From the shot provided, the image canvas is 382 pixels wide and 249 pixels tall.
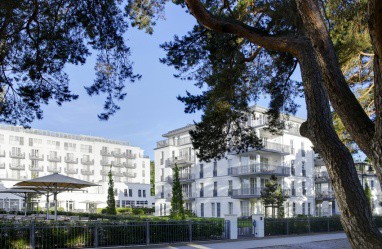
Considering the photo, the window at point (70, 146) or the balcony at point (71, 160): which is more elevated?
the window at point (70, 146)

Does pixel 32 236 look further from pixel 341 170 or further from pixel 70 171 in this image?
pixel 70 171

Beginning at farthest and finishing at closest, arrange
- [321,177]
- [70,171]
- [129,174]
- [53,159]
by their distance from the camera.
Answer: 1. [129,174]
2. [70,171]
3. [53,159]
4. [321,177]

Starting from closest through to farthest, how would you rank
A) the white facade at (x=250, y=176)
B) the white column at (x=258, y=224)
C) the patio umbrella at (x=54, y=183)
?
the patio umbrella at (x=54, y=183) < the white column at (x=258, y=224) < the white facade at (x=250, y=176)

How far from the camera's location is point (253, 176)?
50031 millimetres

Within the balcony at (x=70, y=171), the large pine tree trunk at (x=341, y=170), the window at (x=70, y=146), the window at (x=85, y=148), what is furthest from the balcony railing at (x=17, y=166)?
the large pine tree trunk at (x=341, y=170)

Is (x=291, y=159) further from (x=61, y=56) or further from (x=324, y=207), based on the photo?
(x=61, y=56)

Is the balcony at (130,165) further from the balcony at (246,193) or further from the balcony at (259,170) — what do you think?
the balcony at (246,193)

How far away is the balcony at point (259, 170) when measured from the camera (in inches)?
1917

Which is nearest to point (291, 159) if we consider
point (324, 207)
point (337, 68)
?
point (324, 207)

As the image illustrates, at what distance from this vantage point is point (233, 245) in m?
18.8

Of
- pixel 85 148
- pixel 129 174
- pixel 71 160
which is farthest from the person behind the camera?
pixel 129 174

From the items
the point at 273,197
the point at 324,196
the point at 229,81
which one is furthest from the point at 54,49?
the point at 324,196

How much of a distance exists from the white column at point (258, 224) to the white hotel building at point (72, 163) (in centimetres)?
5689

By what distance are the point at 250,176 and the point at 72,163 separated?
173ft
